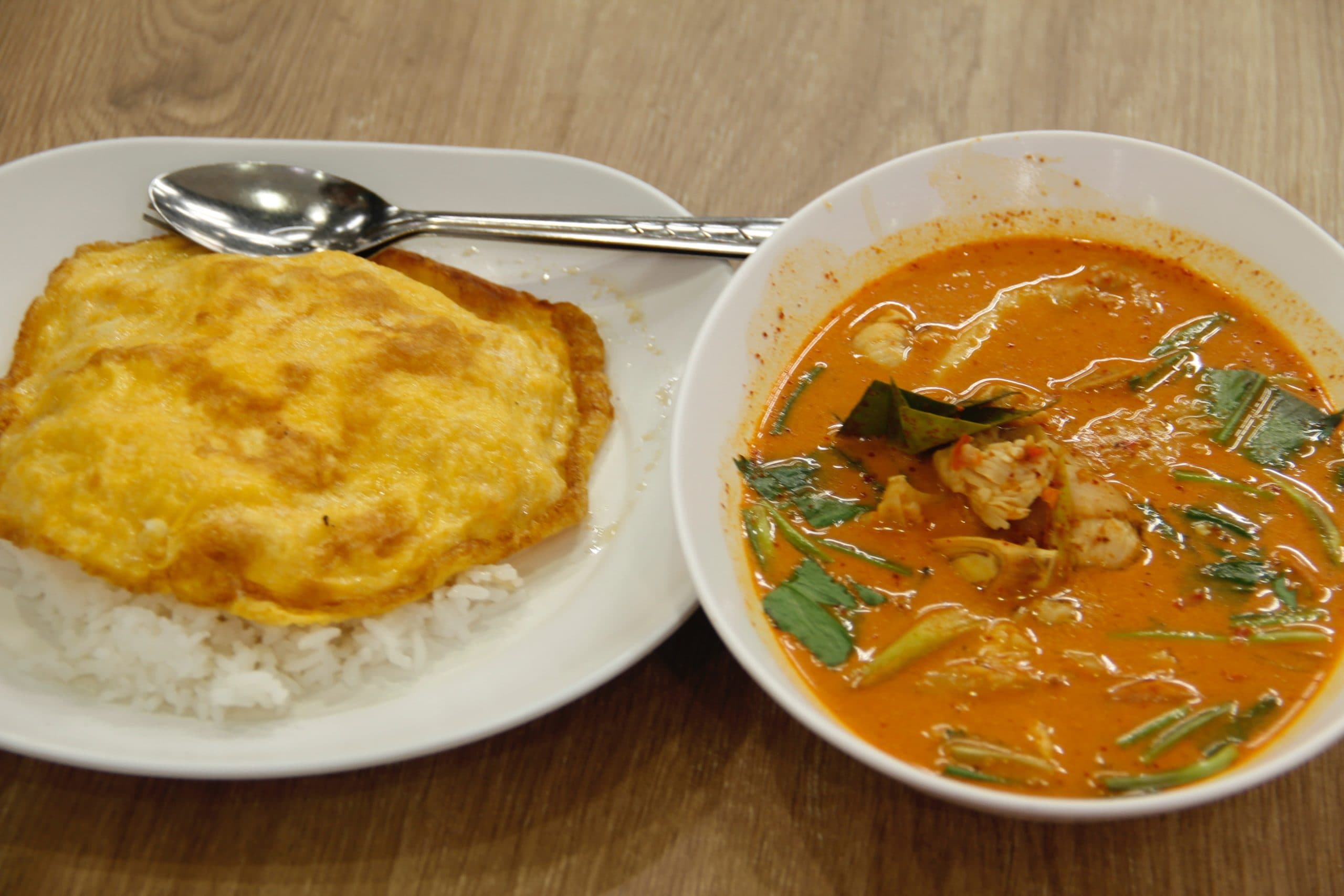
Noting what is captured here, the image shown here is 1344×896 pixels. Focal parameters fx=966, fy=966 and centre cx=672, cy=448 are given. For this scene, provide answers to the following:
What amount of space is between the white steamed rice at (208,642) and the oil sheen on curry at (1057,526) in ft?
2.39

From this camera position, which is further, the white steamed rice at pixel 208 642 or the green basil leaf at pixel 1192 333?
the green basil leaf at pixel 1192 333

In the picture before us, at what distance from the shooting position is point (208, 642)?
213cm

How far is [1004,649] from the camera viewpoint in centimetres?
177

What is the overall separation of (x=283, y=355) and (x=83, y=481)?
492 mm

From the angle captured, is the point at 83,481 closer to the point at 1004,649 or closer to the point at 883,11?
the point at 1004,649

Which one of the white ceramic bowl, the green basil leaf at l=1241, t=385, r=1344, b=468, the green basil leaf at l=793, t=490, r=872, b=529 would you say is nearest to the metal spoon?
the white ceramic bowl

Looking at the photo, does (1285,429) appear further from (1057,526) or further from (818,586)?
(818,586)

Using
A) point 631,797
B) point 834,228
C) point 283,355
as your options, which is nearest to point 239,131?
point 283,355

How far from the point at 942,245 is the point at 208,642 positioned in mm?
1974

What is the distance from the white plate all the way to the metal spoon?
86 mm

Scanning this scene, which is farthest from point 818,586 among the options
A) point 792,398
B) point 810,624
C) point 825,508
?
point 792,398

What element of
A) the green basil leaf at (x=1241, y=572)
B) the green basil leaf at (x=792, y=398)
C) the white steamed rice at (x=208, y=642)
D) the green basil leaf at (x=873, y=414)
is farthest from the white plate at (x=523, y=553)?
the green basil leaf at (x=1241, y=572)

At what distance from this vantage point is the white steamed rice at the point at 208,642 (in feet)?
6.59

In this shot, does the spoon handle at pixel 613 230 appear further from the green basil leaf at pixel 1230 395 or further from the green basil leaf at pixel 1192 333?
the green basil leaf at pixel 1230 395
